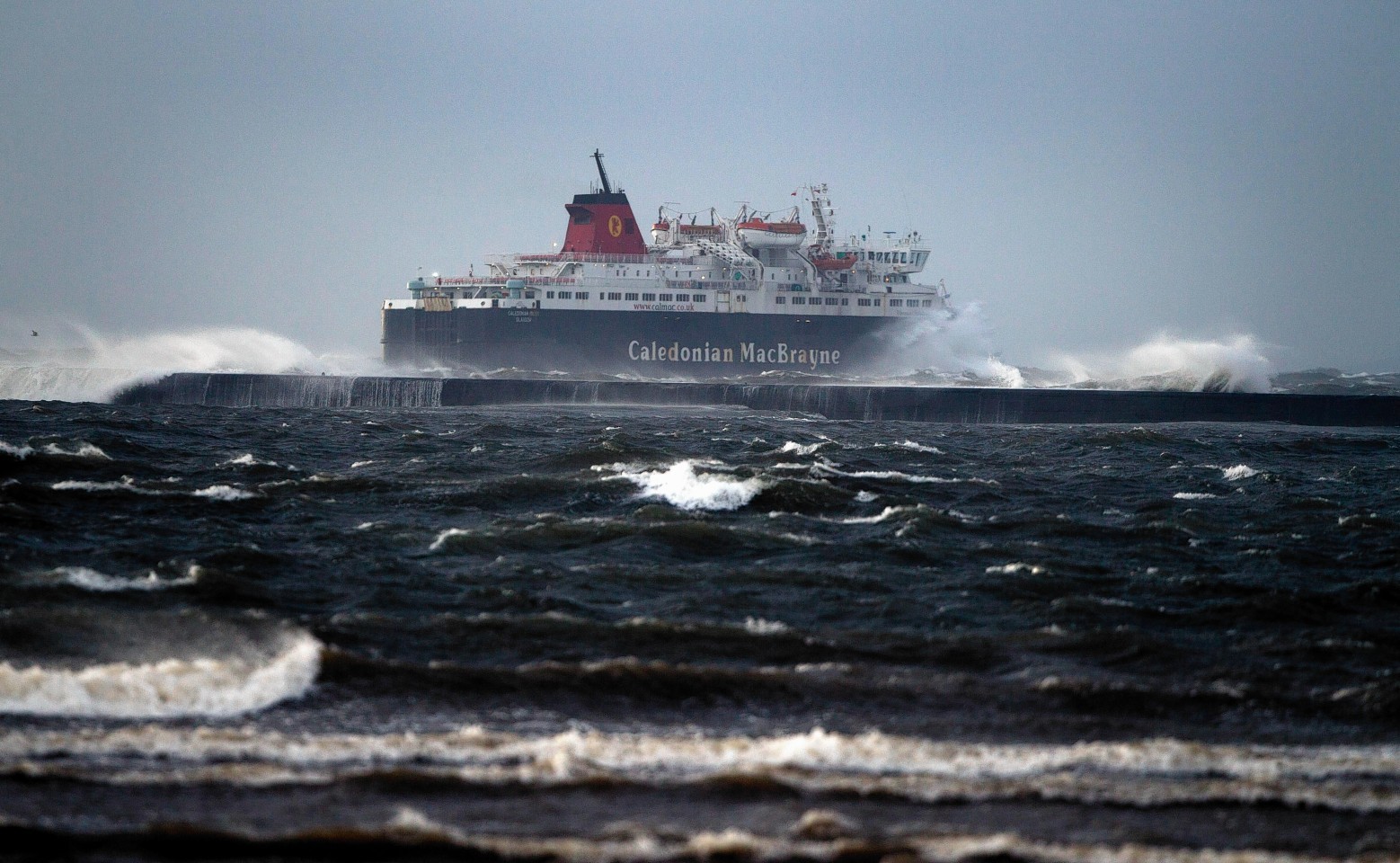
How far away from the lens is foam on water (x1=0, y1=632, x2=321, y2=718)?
7453 mm

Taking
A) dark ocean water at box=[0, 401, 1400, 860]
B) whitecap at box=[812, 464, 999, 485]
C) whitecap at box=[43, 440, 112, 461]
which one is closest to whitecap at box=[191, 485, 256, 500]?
dark ocean water at box=[0, 401, 1400, 860]

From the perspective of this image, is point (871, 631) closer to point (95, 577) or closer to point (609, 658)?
point (609, 658)

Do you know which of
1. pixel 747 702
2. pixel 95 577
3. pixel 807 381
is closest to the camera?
pixel 747 702

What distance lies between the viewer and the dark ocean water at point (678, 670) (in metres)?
6.00

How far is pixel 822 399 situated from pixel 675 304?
2285cm

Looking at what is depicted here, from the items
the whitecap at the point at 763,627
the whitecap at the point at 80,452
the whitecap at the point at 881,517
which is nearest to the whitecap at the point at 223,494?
the whitecap at the point at 80,452

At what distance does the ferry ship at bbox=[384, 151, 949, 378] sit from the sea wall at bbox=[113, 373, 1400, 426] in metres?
17.9

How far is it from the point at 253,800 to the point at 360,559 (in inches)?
239

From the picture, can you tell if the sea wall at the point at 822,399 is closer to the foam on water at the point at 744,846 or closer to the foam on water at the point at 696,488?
the foam on water at the point at 696,488

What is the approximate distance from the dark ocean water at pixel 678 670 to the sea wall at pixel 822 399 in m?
21.7

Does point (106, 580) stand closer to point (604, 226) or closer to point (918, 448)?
point (918, 448)

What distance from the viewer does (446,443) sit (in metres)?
24.1

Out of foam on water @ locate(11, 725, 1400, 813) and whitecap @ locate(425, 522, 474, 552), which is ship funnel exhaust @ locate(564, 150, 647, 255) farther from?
foam on water @ locate(11, 725, 1400, 813)

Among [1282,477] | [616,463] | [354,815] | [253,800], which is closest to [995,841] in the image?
[354,815]
